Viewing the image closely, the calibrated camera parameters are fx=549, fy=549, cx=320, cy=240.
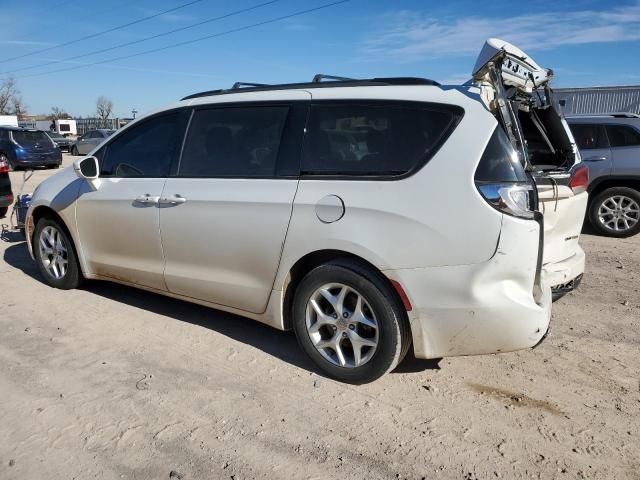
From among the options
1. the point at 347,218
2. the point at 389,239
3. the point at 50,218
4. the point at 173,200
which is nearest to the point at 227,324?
the point at 173,200

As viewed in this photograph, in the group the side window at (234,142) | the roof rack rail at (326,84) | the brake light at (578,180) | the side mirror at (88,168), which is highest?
the roof rack rail at (326,84)

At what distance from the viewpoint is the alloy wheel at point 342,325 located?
3.28m

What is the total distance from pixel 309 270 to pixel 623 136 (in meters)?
6.22

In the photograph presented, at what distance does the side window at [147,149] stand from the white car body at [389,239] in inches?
6.8

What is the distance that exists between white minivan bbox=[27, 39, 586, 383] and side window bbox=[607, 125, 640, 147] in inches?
180

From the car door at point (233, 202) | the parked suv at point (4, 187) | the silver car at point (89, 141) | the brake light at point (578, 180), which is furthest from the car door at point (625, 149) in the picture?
the silver car at point (89, 141)

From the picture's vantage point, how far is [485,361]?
12.3 feet

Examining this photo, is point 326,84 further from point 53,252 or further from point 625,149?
point 625,149

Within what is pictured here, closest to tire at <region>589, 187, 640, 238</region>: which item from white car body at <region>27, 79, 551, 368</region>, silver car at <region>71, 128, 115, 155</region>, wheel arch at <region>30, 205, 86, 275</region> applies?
white car body at <region>27, 79, 551, 368</region>

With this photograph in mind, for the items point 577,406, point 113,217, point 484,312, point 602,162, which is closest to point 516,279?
point 484,312

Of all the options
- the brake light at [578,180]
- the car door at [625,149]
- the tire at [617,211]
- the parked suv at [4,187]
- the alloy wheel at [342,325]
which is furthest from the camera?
the parked suv at [4,187]

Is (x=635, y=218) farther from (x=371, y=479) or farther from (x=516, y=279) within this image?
(x=371, y=479)

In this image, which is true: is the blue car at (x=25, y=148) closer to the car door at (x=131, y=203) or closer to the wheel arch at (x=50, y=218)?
the wheel arch at (x=50, y=218)

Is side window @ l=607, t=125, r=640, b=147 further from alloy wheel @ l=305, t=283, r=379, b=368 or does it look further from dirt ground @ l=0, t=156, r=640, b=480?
alloy wheel @ l=305, t=283, r=379, b=368
